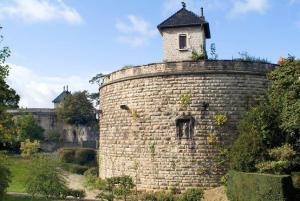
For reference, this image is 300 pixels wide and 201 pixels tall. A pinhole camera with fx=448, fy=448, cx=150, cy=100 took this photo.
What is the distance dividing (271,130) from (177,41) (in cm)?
1046

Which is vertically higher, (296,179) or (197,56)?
(197,56)

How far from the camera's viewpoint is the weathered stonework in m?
20.3

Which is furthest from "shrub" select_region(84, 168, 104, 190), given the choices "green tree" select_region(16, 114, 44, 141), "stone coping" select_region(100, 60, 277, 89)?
"green tree" select_region(16, 114, 44, 141)

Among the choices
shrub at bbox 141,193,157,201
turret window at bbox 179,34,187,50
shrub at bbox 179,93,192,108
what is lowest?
shrub at bbox 141,193,157,201

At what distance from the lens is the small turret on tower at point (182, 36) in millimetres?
26781

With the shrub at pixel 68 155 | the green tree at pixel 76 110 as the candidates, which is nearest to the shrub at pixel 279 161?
the shrub at pixel 68 155

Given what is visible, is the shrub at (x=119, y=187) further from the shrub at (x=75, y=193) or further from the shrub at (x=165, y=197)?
the shrub at (x=165, y=197)

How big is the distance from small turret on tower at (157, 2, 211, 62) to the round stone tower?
579 cm

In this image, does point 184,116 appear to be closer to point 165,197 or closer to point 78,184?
point 165,197

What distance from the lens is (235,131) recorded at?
20.4 meters

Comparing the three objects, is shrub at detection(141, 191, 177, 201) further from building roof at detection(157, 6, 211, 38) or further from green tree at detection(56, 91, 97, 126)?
green tree at detection(56, 91, 97, 126)

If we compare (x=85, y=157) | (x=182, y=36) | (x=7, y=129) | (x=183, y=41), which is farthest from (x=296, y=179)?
(x=85, y=157)

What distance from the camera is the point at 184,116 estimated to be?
20484mm

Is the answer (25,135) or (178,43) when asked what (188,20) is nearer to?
(178,43)
